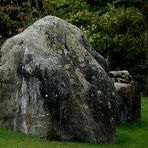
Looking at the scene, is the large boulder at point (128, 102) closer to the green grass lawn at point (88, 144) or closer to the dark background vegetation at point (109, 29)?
the green grass lawn at point (88, 144)

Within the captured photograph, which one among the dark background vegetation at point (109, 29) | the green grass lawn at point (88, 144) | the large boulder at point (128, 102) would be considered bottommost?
the green grass lawn at point (88, 144)

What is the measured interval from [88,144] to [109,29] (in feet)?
51.4

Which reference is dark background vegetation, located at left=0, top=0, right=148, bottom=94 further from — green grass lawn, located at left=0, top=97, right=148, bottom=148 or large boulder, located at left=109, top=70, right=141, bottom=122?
green grass lawn, located at left=0, top=97, right=148, bottom=148

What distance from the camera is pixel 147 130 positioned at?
Answer: 15922mm

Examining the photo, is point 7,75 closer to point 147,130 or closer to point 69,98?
point 69,98

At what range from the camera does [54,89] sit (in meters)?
12.4

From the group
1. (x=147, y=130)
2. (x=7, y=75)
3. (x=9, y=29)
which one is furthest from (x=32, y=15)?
(x=7, y=75)

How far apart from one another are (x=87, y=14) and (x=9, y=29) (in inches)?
162

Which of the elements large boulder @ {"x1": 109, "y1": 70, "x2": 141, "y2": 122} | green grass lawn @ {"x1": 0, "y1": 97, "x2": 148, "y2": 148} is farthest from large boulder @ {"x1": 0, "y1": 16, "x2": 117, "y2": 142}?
large boulder @ {"x1": 109, "y1": 70, "x2": 141, "y2": 122}

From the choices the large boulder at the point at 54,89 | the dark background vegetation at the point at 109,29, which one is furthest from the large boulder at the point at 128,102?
the dark background vegetation at the point at 109,29

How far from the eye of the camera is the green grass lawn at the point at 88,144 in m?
11.5

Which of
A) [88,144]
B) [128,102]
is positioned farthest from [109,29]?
[88,144]

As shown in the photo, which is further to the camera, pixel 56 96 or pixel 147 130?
pixel 147 130

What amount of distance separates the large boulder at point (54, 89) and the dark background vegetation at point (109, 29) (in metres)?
13.1
